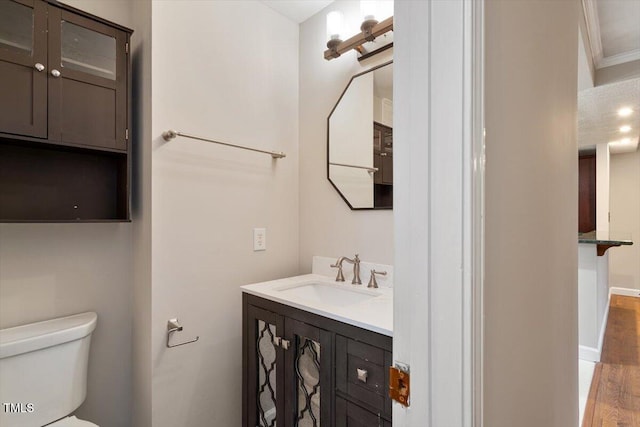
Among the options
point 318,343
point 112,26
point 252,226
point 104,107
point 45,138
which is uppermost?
point 112,26

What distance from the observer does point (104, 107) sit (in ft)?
4.78

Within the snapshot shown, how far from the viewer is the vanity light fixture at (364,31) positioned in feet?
5.37

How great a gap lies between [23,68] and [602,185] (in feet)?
19.6

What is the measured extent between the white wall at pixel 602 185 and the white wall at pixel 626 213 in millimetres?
857

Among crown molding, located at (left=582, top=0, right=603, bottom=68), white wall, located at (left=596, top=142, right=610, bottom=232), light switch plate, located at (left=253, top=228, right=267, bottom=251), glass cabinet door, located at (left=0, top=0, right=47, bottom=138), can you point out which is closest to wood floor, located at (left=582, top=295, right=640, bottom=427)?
white wall, located at (left=596, top=142, right=610, bottom=232)

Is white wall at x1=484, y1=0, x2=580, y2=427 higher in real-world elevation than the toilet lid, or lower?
higher

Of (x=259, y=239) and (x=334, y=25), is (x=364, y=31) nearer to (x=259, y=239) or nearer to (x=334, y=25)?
(x=334, y=25)

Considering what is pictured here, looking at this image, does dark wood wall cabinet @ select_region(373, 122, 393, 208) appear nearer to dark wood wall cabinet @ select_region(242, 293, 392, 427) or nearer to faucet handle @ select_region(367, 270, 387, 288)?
faucet handle @ select_region(367, 270, 387, 288)

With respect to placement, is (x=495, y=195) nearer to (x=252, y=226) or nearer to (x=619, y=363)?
(x=252, y=226)

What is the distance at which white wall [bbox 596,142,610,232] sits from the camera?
4.55 meters

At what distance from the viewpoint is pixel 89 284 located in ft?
5.21

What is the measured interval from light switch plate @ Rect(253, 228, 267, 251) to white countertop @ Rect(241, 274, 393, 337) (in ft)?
0.90

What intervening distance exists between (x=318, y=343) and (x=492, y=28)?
3.74 feet

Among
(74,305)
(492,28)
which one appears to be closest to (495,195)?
(492,28)
